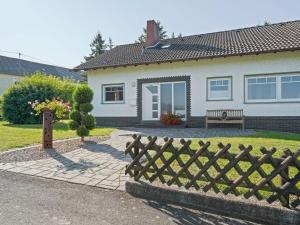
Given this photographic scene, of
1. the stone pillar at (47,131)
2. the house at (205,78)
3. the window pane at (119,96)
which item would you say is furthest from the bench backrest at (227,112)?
the stone pillar at (47,131)

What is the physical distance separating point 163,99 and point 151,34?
6.14 meters

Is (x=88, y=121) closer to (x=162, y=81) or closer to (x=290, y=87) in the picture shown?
(x=162, y=81)

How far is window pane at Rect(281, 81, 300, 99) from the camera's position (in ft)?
44.7

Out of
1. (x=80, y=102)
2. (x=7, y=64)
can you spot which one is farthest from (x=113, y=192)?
(x=7, y=64)

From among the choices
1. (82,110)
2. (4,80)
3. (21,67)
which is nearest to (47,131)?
(82,110)

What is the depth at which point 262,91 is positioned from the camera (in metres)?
14.4

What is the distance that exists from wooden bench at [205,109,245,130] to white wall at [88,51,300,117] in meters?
0.29

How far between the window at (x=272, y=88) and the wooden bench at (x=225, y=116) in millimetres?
990

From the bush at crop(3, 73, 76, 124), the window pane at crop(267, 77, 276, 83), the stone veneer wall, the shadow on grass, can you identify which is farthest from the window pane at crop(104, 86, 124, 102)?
the shadow on grass

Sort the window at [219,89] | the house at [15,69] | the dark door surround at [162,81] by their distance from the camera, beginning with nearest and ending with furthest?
the window at [219,89] < the dark door surround at [162,81] < the house at [15,69]

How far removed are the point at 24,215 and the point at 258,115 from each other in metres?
12.9

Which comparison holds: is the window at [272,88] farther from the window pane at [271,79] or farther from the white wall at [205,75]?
the white wall at [205,75]

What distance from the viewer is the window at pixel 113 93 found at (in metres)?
18.2

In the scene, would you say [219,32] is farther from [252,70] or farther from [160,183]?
[160,183]
